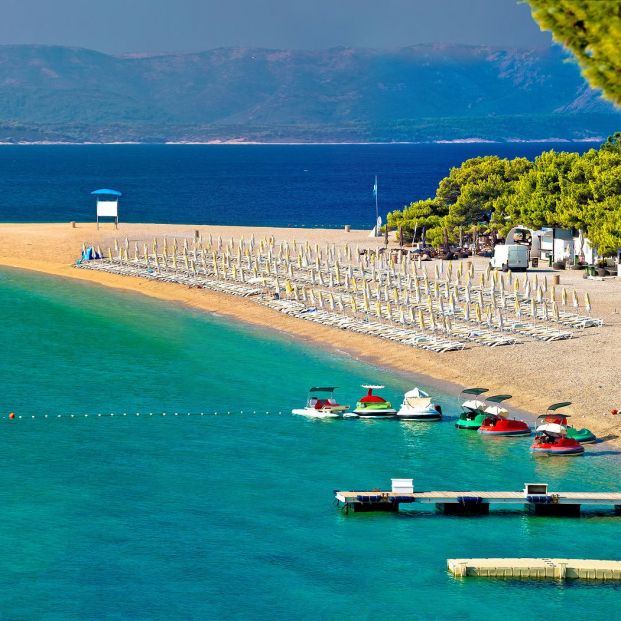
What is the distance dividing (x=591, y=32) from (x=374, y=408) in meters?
24.3

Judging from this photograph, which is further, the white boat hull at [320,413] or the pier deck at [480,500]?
the white boat hull at [320,413]

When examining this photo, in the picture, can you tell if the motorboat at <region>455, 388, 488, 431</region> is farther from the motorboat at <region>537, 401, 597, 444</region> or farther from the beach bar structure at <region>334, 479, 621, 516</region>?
the beach bar structure at <region>334, 479, 621, 516</region>

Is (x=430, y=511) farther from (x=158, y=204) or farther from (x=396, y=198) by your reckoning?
(x=396, y=198)

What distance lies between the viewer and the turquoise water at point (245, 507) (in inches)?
1129

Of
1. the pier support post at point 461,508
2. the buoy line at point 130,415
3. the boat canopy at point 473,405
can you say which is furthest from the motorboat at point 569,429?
the buoy line at point 130,415

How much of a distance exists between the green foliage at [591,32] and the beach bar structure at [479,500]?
15.7 meters

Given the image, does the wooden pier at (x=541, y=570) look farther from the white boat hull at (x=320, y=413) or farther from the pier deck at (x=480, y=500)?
the white boat hull at (x=320, y=413)

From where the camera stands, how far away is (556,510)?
33.6 m

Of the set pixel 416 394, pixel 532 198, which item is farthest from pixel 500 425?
pixel 532 198

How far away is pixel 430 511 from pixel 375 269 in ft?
118

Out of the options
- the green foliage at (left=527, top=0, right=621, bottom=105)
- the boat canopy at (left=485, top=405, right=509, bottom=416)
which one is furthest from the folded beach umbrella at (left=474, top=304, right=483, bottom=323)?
the green foliage at (left=527, top=0, right=621, bottom=105)

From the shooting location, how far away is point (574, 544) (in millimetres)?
31688

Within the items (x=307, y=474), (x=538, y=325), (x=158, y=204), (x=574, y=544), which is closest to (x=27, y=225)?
(x=158, y=204)

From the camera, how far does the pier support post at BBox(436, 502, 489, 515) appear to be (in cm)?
3359
